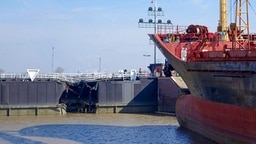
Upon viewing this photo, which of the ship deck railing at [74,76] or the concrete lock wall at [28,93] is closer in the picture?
the concrete lock wall at [28,93]

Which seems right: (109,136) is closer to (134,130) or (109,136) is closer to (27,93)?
(134,130)

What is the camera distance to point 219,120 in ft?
70.2

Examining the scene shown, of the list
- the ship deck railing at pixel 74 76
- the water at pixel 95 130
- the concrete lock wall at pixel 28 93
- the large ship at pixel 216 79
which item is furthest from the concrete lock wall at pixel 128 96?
the large ship at pixel 216 79

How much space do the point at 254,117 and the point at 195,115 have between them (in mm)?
7793

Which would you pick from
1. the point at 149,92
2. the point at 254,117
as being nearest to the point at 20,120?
the point at 149,92

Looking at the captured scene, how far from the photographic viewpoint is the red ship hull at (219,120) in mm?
18422

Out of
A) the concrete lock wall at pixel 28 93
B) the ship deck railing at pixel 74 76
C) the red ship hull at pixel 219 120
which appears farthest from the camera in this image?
the ship deck railing at pixel 74 76

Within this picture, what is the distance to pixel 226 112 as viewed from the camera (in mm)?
20734

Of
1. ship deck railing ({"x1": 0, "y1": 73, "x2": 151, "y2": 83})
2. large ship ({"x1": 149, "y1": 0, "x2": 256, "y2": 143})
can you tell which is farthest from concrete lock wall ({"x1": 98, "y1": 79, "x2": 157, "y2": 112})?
large ship ({"x1": 149, "y1": 0, "x2": 256, "y2": 143})

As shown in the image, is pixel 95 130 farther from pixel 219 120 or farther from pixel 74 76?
pixel 74 76

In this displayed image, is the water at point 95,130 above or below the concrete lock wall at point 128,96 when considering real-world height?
below

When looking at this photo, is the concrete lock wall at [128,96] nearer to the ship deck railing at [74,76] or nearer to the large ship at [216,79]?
the ship deck railing at [74,76]

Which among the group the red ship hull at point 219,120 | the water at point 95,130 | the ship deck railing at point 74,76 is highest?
the ship deck railing at point 74,76

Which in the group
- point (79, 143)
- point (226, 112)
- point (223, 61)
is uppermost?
point (223, 61)
